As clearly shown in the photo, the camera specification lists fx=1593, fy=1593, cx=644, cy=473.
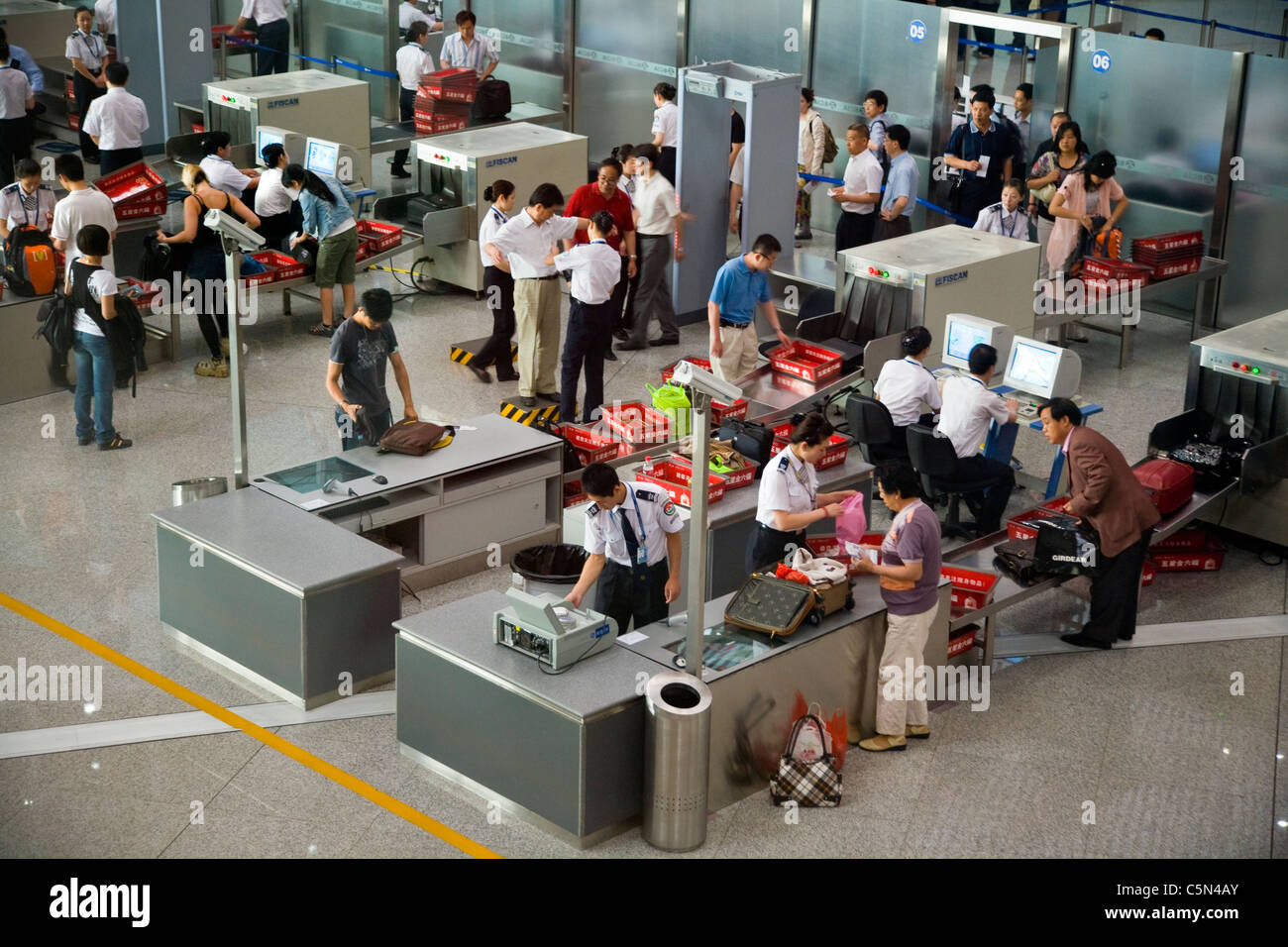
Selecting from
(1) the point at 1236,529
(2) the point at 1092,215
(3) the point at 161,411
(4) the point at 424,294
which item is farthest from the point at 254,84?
(1) the point at 1236,529

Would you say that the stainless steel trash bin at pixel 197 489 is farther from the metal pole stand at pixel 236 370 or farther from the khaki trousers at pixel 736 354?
the khaki trousers at pixel 736 354

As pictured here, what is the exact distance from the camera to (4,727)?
307 inches

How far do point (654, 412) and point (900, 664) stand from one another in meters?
3.05

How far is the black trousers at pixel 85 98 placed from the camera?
58.5ft

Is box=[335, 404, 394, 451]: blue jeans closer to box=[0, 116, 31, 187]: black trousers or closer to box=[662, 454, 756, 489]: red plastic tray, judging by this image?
box=[662, 454, 756, 489]: red plastic tray

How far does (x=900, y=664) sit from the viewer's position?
770cm

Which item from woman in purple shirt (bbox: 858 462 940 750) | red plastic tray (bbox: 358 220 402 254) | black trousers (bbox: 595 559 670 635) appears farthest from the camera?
red plastic tray (bbox: 358 220 402 254)

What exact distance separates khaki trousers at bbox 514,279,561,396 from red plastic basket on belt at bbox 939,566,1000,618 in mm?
4108

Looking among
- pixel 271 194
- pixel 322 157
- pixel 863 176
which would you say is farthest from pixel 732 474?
pixel 322 157

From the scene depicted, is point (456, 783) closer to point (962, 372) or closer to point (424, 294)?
point (962, 372)

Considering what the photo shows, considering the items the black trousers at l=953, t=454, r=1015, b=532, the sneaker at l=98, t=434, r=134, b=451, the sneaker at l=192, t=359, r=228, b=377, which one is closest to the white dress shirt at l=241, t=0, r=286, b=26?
the sneaker at l=192, t=359, r=228, b=377

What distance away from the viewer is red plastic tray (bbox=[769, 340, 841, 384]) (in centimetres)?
1130

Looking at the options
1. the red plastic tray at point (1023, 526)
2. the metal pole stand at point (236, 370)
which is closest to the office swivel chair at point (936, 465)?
the red plastic tray at point (1023, 526)

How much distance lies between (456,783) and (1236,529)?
18.1ft
